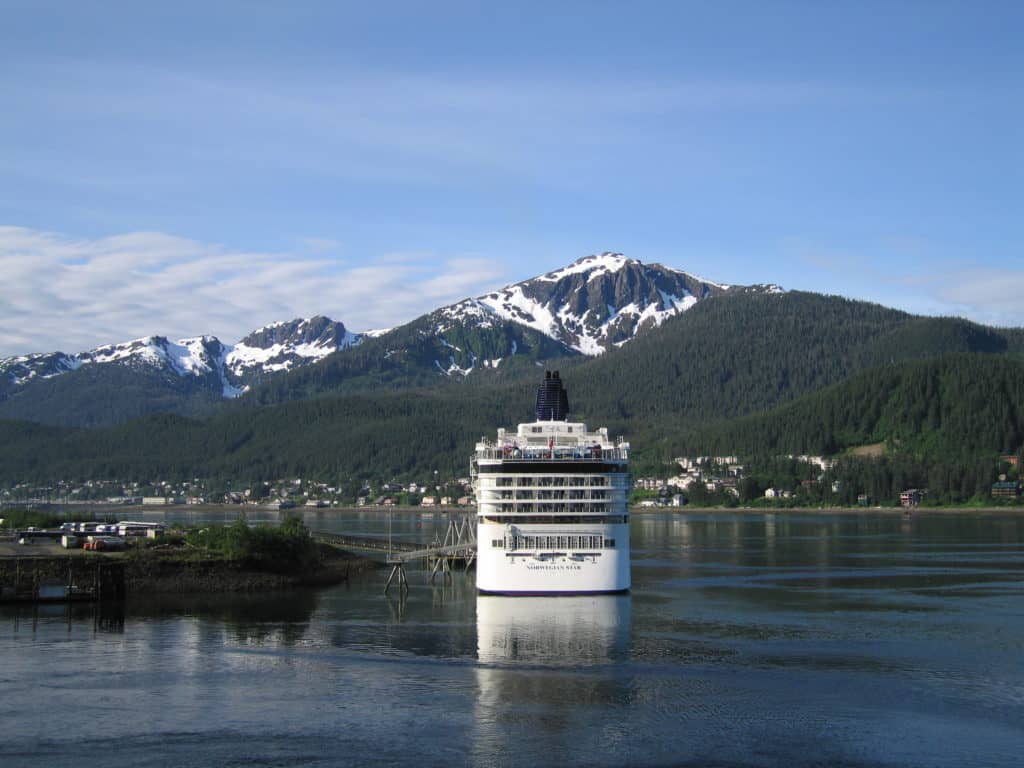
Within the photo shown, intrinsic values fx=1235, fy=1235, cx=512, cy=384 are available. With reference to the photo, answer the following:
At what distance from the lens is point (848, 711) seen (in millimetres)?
51969

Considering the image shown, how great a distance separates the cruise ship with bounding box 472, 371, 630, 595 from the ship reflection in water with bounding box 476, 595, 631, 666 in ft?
3.99

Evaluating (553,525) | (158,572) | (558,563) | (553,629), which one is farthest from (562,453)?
(158,572)

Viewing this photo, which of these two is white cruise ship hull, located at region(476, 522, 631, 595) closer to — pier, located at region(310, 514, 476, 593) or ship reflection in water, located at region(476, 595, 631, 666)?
ship reflection in water, located at region(476, 595, 631, 666)

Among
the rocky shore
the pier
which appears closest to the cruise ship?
the pier

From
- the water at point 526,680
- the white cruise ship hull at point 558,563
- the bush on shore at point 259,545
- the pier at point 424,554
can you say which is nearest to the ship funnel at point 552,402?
the water at point 526,680

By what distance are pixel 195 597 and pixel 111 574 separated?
6.25 m

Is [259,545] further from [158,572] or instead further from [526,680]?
[526,680]

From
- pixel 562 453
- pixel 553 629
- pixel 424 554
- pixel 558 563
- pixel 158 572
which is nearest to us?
pixel 553 629

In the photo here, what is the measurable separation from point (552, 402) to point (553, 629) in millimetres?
28734

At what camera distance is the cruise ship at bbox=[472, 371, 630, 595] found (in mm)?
79812

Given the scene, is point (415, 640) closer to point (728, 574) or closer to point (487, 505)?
point (487, 505)

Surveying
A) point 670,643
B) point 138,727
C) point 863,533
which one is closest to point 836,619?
point 670,643

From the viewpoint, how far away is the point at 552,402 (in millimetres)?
96438

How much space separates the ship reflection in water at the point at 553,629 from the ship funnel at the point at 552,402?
19.2m
